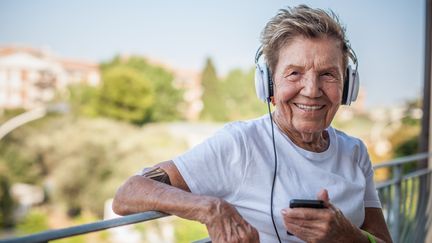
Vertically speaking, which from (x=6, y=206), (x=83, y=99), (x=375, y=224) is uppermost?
(x=375, y=224)

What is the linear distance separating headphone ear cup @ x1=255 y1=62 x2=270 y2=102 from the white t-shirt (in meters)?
0.05

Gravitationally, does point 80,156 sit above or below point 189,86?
below

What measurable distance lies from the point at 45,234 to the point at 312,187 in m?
0.54

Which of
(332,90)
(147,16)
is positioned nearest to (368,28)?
(147,16)

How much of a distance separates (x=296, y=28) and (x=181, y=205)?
404 millimetres

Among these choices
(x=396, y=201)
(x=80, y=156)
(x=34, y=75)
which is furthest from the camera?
(x=34, y=75)

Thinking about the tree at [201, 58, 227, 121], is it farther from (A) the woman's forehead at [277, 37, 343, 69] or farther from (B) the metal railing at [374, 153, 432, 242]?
(A) the woman's forehead at [277, 37, 343, 69]

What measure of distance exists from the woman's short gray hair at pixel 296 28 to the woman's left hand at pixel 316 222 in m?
0.30

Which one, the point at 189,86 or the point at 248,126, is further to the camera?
the point at 189,86

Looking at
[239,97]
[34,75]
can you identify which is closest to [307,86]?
[239,97]

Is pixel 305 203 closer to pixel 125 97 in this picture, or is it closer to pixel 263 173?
pixel 263 173

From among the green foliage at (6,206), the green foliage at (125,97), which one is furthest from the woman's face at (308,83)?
the green foliage at (125,97)

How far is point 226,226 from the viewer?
851 mm

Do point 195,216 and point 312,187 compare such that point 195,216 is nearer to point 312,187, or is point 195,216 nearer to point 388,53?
point 312,187
